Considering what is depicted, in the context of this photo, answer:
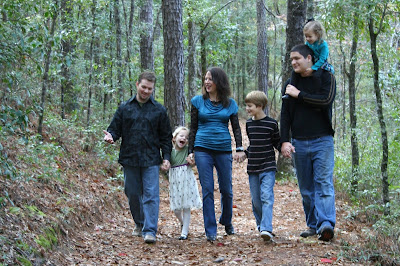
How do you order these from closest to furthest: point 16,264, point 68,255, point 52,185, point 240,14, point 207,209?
point 16,264 → point 68,255 → point 207,209 → point 52,185 → point 240,14

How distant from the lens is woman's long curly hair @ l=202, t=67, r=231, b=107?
6.16 meters

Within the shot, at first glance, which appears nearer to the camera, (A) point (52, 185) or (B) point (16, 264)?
(B) point (16, 264)

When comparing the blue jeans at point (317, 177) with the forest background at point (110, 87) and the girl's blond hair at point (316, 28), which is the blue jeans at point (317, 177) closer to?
the forest background at point (110, 87)

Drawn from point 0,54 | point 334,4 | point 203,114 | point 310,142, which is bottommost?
point 310,142

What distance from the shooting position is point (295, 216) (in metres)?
8.73

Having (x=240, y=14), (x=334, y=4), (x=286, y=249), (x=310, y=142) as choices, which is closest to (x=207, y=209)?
(x=286, y=249)

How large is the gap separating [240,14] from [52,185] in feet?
84.2

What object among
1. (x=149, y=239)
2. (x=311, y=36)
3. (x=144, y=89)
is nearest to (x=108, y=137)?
(x=144, y=89)

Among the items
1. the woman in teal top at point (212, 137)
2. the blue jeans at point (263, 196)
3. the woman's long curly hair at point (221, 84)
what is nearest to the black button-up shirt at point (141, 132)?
the woman in teal top at point (212, 137)

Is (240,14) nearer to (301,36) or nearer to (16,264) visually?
(301,36)

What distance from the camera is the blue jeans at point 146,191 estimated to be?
614cm

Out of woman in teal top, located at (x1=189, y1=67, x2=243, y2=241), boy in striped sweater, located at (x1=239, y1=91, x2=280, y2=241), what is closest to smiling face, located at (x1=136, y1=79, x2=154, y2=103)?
woman in teal top, located at (x1=189, y1=67, x2=243, y2=241)

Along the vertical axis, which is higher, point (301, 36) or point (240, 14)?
point (240, 14)

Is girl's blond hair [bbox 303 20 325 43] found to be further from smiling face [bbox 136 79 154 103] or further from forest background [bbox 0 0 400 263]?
smiling face [bbox 136 79 154 103]
